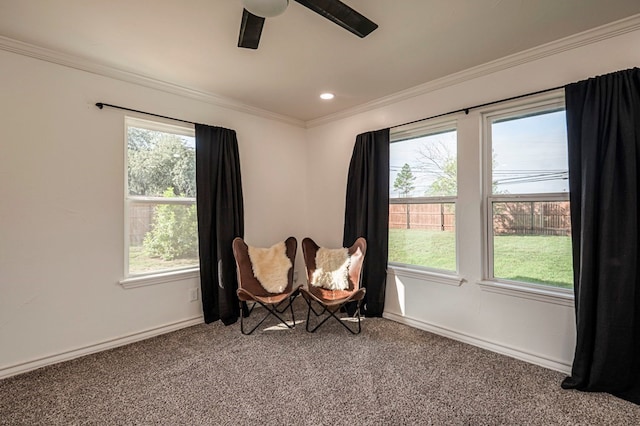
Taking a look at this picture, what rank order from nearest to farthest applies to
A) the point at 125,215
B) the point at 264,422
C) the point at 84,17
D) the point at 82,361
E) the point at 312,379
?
the point at 264,422 < the point at 84,17 < the point at 312,379 < the point at 82,361 < the point at 125,215

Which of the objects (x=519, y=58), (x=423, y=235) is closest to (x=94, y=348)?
(x=423, y=235)

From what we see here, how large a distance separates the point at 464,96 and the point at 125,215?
3.30 m

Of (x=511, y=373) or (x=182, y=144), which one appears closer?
(x=511, y=373)

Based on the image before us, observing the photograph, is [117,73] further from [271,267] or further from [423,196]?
[423,196]

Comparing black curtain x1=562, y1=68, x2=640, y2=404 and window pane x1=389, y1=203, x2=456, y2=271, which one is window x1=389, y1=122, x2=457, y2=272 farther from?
black curtain x1=562, y1=68, x2=640, y2=404

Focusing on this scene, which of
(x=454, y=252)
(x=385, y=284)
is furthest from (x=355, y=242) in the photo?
(x=454, y=252)

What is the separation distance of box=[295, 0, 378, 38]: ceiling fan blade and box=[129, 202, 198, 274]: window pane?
7.73 feet

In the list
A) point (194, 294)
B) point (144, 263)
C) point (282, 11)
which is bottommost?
point (194, 294)

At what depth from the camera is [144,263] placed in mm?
2926

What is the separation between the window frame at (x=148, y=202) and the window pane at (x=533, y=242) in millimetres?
2971

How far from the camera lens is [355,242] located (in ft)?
11.0

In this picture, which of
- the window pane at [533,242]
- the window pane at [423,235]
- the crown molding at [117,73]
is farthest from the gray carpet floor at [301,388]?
the crown molding at [117,73]

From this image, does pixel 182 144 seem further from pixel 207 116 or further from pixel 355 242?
pixel 355 242

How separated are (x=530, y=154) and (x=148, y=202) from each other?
3.46 m
